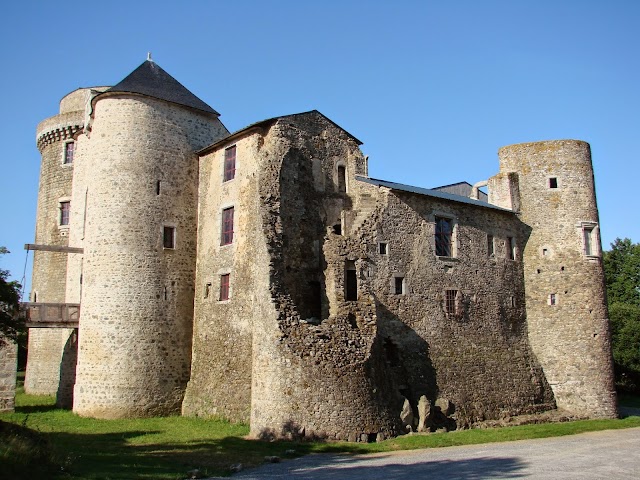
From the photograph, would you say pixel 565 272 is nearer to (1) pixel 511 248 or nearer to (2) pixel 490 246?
(1) pixel 511 248

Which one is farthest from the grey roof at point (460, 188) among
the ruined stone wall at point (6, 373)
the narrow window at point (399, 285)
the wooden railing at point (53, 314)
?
the ruined stone wall at point (6, 373)

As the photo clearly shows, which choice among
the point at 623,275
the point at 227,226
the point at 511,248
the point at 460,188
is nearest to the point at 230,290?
the point at 227,226

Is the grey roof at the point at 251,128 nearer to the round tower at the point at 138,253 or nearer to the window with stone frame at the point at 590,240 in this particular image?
the round tower at the point at 138,253

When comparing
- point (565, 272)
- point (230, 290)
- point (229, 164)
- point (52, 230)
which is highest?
point (229, 164)

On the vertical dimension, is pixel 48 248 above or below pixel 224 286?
above

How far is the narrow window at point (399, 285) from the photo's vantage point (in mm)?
26219

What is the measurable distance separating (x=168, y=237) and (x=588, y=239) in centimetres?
1981

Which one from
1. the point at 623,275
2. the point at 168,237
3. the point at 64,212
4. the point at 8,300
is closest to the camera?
the point at 8,300

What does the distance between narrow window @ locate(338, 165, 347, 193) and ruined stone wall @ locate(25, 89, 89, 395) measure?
17194 millimetres

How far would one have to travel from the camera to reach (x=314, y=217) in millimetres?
26016

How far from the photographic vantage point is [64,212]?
38125 mm

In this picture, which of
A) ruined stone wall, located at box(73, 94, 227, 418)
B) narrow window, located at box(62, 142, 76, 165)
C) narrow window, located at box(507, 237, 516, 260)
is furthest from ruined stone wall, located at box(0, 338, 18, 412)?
narrow window, located at box(507, 237, 516, 260)

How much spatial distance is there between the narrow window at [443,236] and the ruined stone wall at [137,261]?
10.7 m

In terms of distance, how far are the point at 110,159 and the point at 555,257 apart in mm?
21091
